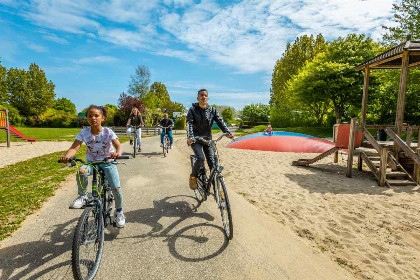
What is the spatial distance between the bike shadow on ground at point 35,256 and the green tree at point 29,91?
57.2 meters

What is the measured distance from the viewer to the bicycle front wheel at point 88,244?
2.24 m

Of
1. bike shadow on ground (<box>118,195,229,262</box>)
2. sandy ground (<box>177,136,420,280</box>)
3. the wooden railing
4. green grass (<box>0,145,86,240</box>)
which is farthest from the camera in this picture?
the wooden railing

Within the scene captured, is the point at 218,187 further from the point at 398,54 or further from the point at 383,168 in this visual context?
the point at 398,54

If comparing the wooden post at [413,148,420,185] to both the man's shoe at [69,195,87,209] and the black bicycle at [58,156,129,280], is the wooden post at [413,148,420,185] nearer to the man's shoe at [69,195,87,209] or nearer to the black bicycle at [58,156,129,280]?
the black bicycle at [58,156,129,280]

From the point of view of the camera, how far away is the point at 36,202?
4.62 m

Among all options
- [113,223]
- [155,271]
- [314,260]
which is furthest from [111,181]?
[314,260]

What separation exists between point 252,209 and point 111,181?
9.46 feet

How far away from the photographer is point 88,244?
8.45 feet

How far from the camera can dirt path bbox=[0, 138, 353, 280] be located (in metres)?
2.67

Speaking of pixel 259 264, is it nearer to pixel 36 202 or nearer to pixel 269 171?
pixel 36 202

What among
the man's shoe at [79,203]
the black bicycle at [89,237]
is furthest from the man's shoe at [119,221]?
the man's shoe at [79,203]

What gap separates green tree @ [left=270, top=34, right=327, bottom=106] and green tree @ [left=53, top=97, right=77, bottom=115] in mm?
66654

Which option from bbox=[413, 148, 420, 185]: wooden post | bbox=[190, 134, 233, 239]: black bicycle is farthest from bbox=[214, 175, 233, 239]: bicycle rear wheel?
bbox=[413, 148, 420, 185]: wooden post

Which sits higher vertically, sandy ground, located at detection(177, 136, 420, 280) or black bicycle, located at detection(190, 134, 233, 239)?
black bicycle, located at detection(190, 134, 233, 239)
